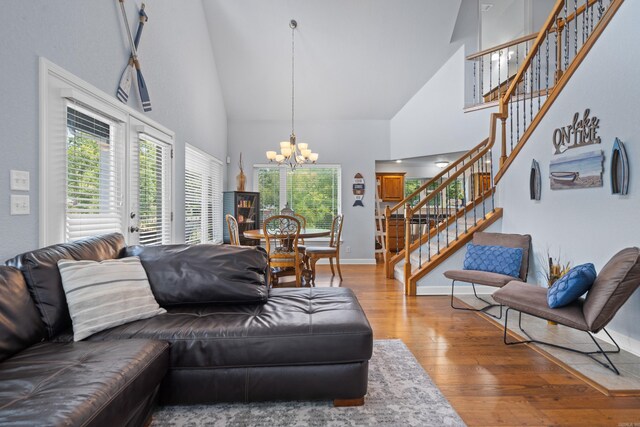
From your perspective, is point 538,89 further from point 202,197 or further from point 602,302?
point 202,197

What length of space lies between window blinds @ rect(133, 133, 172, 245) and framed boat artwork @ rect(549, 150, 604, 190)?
13.3 ft

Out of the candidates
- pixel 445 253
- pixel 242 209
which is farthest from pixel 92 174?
pixel 445 253

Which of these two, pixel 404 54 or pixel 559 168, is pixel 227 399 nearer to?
pixel 559 168

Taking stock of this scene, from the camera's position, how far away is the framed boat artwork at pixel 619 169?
8.39ft

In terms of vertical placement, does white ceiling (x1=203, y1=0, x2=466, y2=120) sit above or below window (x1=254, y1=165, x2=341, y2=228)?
above

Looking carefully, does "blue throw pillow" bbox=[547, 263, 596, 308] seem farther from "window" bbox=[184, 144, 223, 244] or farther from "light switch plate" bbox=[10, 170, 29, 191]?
"window" bbox=[184, 144, 223, 244]

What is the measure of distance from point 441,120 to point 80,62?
16.7 feet

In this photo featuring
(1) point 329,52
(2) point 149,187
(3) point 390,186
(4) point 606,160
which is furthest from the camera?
(3) point 390,186

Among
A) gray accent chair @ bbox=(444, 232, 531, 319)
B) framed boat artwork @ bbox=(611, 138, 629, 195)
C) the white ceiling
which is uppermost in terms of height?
the white ceiling

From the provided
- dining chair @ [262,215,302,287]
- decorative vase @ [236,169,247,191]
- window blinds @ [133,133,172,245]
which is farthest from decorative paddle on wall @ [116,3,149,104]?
decorative vase @ [236,169,247,191]

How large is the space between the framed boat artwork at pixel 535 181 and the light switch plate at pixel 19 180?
4.40 metres

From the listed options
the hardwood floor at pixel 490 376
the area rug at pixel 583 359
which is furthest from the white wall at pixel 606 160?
the hardwood floor at pixel 490 376

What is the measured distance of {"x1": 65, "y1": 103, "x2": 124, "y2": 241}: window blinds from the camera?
238 cm

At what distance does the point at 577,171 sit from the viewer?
10.0ft
